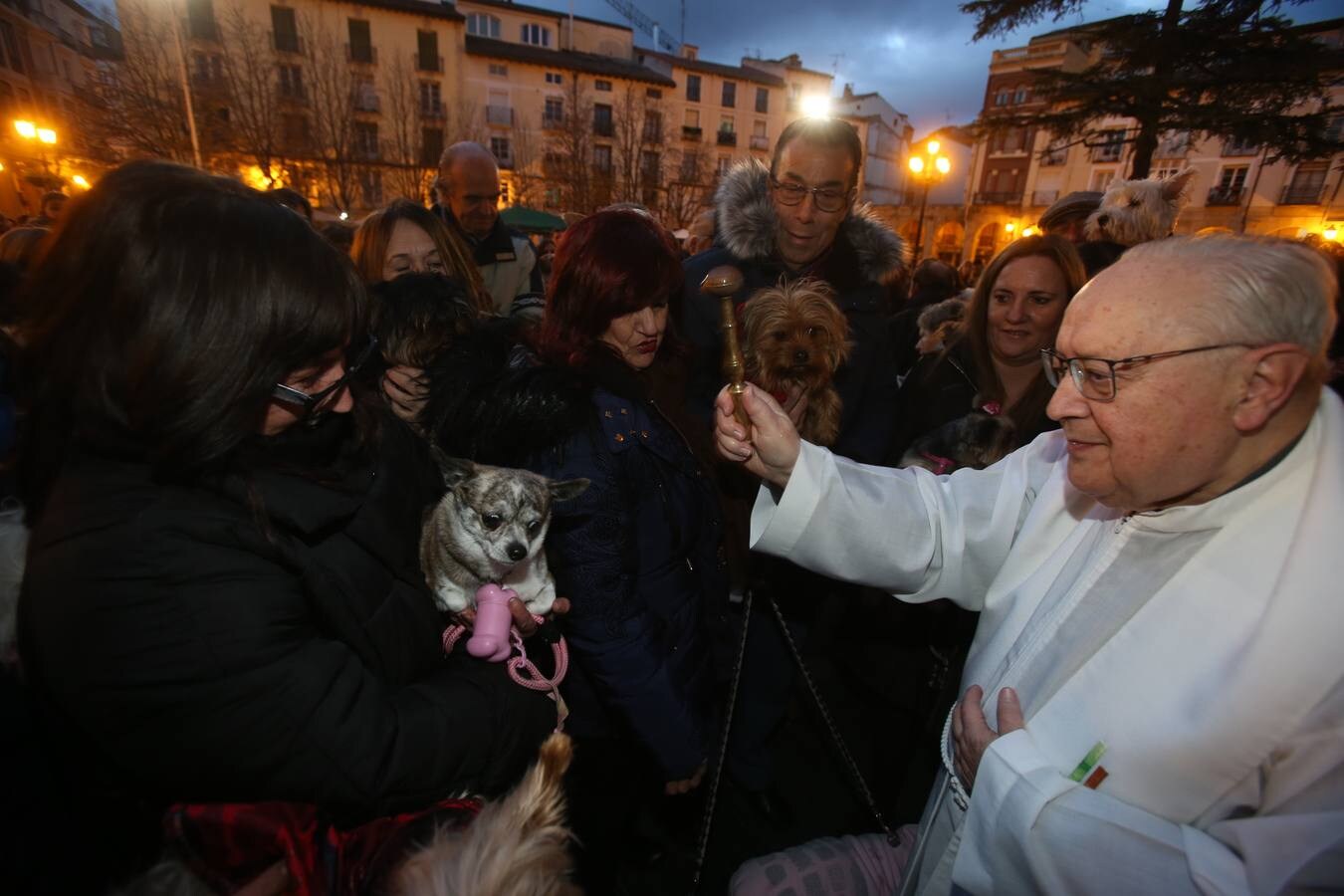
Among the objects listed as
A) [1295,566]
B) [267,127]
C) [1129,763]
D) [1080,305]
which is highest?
[267,127]

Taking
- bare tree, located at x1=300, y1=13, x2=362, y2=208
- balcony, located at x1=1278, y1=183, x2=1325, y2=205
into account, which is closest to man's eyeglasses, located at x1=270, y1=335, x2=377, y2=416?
bare tree, located at x1=300, y1=13, x2=362, y2=208

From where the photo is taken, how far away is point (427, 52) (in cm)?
3481

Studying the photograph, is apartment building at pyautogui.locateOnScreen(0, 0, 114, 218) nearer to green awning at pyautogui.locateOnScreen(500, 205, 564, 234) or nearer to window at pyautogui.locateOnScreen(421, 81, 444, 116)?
green awning at pyautogui.locateOnScreen(500, 205, 564, 234)

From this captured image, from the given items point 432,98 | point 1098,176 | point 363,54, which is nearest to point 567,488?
point 432,98

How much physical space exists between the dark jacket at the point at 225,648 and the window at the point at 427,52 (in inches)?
1702

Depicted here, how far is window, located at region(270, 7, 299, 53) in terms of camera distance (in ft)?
104

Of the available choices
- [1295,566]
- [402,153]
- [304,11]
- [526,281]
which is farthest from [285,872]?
[304,11]

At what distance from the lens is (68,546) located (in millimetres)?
1054

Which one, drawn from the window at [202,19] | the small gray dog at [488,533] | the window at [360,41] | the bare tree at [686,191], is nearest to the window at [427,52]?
the window at [360,41]

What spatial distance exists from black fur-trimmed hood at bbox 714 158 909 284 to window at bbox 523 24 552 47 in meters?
50.4

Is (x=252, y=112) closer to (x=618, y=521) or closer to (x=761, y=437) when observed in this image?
(x=618, y=521)

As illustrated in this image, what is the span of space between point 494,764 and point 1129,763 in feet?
5.12

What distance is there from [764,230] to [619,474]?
2.12 m

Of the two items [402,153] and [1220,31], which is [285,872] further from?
[402,153]
